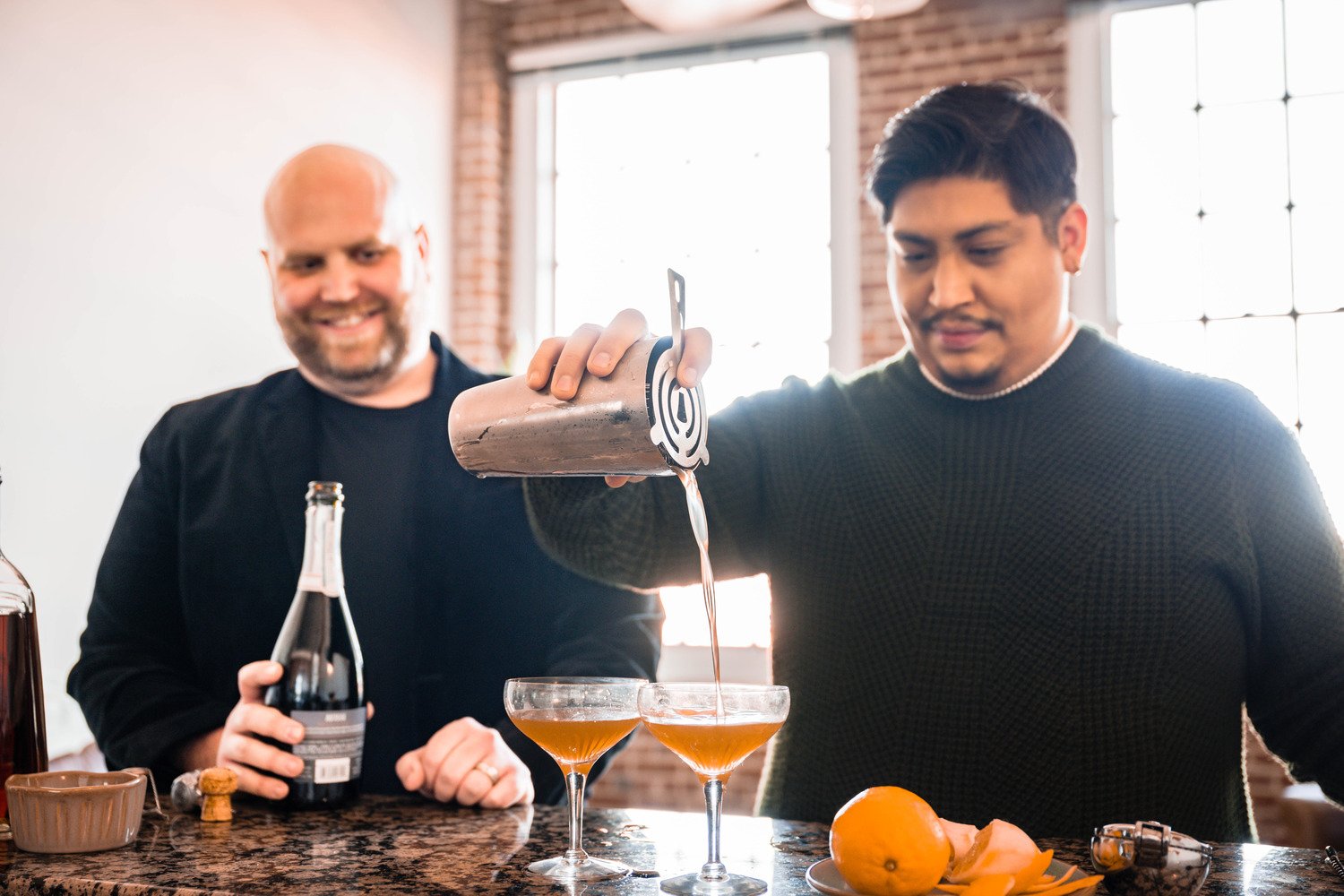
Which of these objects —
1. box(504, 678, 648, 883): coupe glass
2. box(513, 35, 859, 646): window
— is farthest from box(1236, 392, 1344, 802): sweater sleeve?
box(513, 35, 859, 646): window

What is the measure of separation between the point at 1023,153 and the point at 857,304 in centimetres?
331

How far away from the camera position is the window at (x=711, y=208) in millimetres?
5168

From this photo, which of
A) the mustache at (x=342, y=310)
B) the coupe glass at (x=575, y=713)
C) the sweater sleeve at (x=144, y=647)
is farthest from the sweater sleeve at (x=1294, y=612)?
the sweater sleeve at (x=144, y=647)

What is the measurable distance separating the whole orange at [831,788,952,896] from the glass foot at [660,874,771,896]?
9 centimetres

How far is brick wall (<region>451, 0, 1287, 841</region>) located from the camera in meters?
4.82

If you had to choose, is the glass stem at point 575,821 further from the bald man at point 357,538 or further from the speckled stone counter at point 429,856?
the bald man at point 357,538

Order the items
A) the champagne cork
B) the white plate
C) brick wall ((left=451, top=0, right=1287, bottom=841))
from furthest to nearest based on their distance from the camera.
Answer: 1. brick wall ((left=451, top=0, right=1287, bottom=841))
2. the champagne cork
3. the white plate

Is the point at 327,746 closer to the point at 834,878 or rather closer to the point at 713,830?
the point at 713,830

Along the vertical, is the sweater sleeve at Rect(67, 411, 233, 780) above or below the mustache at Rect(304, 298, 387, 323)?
below

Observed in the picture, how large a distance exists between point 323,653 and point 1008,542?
0.96 m

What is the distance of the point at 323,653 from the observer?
153cm

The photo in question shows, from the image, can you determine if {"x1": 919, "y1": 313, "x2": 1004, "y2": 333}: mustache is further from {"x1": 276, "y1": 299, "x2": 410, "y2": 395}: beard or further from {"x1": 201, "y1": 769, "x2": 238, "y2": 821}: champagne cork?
{"x1": 201, "y1": 769, "x2": 238, "y2": 821}: champagne cork

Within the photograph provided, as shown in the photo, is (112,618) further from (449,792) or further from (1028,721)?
(1028,721)

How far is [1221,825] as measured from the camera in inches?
64.4
